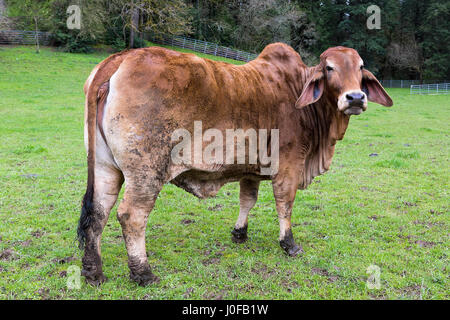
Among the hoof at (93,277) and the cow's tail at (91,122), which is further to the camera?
the hoof at (93,277)

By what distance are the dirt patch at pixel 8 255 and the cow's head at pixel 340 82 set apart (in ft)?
12.1

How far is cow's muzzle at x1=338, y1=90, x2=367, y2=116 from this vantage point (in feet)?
12.8

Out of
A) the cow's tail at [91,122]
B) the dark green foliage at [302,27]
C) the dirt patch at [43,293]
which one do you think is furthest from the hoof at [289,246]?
the dark green foliage at [302,27]

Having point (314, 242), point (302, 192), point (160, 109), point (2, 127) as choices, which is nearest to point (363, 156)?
point (302, 192)

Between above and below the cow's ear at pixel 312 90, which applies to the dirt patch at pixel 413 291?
below

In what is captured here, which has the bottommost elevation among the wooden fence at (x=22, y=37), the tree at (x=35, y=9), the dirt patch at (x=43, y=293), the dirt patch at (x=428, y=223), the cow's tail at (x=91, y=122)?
the dirt patch at (x=43, y=293)

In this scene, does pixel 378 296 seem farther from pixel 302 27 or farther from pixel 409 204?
pixel 302 27

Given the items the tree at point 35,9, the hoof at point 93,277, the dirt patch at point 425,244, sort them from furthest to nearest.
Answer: the tree at point 35,9 → the dirt patch at point 425,244 → the hoof at point 93,277

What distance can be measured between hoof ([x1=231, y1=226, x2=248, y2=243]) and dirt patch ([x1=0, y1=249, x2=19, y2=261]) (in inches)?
103

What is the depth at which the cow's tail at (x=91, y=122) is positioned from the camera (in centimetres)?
365

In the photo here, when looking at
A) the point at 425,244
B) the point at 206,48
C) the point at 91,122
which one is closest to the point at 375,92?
the point at 425,244

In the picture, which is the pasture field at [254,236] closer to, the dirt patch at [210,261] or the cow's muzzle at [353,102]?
the dirt patch at [210,261]

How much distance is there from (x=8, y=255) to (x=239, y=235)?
9.15 feet
